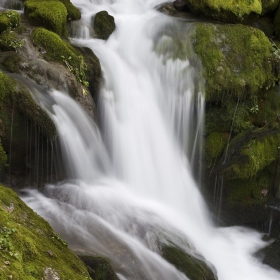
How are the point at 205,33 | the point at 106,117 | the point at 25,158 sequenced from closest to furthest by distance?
the point at 25,158 → the point at 106,117 → the point at 205,33

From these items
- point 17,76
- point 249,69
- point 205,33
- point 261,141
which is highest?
point 205,33

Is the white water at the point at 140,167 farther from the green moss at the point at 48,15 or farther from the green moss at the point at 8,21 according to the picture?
the green moss at the point at 8,21

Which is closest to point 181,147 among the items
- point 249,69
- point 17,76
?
point 249,69

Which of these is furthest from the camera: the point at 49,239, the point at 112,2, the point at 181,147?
the point at 112,2

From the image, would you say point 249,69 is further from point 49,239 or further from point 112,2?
point 49,239

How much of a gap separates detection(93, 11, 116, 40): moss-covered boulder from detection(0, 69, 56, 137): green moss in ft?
11.5

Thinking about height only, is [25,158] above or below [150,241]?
above

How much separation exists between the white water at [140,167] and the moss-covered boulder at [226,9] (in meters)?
0.87

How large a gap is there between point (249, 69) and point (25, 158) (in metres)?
4.93

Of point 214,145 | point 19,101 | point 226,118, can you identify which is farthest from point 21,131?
point 226,118

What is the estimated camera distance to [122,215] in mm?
5801

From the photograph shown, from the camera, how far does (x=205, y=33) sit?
8875 mm

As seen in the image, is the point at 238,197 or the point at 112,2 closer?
the point at 238,197

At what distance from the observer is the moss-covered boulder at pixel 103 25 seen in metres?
9.14
